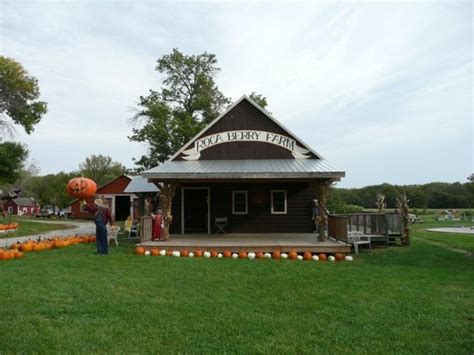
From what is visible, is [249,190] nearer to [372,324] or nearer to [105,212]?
[105,212]

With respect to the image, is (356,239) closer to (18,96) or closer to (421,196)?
(18,96)

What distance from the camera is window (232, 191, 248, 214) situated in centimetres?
1688

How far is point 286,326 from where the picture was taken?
540 centimetres

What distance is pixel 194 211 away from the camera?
56.7 ft

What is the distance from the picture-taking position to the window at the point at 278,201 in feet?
55.2

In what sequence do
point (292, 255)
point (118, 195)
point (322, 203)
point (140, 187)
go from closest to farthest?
1. point (292, 255)
2. point (322, 203)
3. point (140, 187)
4. point (118, 195)

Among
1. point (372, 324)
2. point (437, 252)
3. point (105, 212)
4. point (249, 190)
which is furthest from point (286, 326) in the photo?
point (249, 190)

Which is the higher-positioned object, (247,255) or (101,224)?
(101,224)

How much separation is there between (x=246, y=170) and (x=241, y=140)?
3193 mm

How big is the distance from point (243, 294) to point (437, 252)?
8464 millimetres

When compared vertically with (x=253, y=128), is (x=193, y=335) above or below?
below

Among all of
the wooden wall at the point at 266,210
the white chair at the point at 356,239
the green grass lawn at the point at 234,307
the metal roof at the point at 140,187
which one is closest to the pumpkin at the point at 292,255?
the green grass lawn at the point at 234,307

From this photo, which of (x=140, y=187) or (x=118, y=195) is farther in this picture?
(x=118, y=195)

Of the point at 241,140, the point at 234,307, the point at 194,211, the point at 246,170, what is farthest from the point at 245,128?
the point at 234,307
